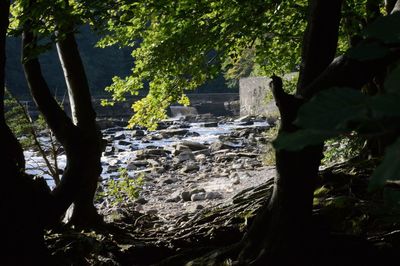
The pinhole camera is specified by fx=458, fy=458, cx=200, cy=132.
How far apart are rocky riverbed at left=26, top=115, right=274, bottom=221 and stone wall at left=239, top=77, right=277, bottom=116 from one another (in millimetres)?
8447

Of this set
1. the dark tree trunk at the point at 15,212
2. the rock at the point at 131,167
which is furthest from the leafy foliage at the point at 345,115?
the rock at the point at 131,167

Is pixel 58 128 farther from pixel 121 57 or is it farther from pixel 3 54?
pixel 121 57

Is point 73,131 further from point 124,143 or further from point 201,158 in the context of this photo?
point 124,143

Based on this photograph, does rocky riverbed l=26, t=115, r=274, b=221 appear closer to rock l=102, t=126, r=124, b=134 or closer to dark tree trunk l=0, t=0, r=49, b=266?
rock l=102, t=126, r=124, b=134

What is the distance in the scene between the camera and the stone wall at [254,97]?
3844 centimetres

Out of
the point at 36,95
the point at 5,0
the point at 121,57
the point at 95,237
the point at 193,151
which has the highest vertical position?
the point at 121,57

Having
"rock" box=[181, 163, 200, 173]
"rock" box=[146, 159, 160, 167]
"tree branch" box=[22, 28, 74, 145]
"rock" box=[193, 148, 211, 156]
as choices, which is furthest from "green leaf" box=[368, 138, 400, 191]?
"rock" box=[193, 148, 211, 156]

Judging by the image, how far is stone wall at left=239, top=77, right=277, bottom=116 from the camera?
38438 mm

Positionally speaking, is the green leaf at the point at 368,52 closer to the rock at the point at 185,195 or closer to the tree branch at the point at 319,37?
the tree branch at the point at 319,37

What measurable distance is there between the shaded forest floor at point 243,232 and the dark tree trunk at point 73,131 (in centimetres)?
42

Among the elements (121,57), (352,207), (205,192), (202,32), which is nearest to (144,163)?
(205,192)

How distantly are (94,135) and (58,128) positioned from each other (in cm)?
52

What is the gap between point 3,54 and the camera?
3.34 m

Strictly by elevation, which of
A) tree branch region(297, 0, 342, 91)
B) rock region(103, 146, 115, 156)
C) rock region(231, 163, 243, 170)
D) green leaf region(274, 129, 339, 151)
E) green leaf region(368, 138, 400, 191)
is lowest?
rock region(231, 163, 243, 170)
